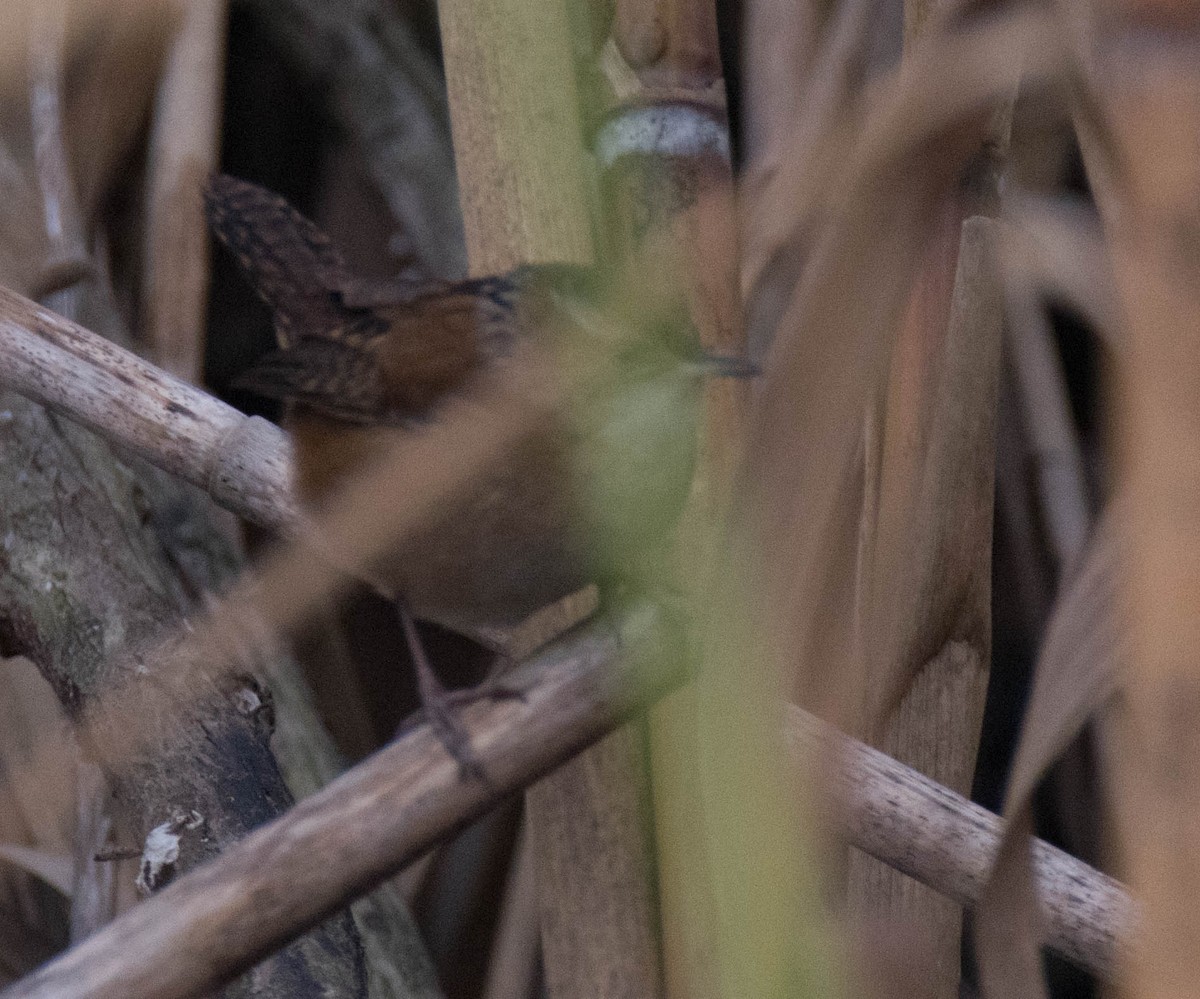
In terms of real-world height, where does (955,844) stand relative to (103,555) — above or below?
below

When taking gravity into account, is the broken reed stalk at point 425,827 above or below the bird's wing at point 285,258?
below

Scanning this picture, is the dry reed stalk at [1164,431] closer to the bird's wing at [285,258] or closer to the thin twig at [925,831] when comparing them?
the thin twig at [925,831]

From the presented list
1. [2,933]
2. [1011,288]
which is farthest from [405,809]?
[1011,288]

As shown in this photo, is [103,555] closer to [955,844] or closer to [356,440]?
[356,440]

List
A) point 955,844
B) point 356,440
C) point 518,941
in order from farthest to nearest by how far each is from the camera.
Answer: point 518,941, point 356,440, point 955,844

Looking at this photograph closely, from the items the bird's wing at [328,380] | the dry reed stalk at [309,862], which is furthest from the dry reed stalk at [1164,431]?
the bird's wing at [328,380]

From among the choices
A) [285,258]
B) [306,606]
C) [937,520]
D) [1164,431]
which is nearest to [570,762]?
[306,606]
